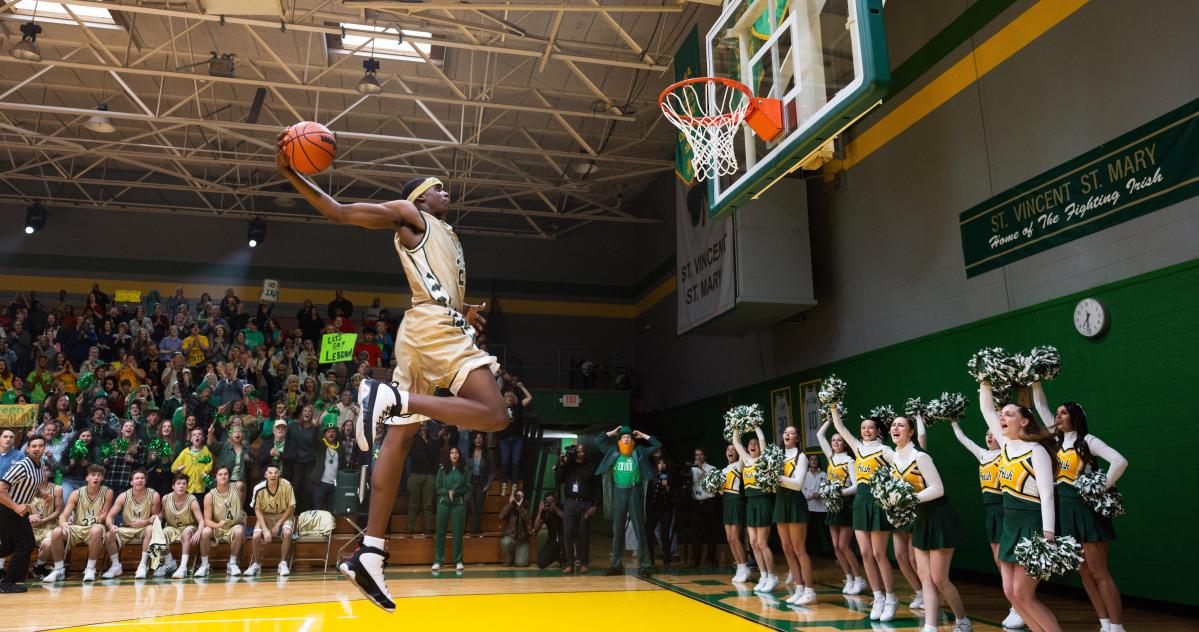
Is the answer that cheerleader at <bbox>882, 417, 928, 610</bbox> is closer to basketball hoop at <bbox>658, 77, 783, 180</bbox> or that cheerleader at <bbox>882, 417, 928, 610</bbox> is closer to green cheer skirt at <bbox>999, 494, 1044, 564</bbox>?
green cheer skirt at <bbox>999, 494, 1044, 564</bbox>

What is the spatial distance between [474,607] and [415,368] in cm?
408

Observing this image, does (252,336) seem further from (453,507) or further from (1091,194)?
(1091,194)

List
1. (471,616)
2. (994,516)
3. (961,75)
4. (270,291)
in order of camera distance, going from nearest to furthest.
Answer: (994,516)
(471,616)
(961,75)
(270,291)

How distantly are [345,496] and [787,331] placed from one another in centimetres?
756

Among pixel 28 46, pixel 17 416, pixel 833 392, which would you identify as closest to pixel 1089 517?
pixel 833 392

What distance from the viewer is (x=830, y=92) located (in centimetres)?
630

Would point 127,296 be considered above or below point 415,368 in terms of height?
above

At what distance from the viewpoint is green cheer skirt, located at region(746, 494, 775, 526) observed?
875cm

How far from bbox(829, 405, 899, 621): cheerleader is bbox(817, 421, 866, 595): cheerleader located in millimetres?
811

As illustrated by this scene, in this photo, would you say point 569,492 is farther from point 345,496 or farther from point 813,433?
point 813,433

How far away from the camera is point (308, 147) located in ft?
13.9

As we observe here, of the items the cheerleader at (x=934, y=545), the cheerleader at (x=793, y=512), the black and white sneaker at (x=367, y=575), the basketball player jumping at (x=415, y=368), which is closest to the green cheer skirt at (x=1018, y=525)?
the cheerleader at (x=934, y=545)

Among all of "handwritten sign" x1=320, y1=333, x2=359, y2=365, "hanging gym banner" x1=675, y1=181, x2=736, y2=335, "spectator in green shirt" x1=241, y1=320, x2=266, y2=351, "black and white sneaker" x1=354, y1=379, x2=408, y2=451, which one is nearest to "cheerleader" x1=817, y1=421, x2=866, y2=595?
"hanging gym banner" x1=675, y1=181, x2=736, y2=335

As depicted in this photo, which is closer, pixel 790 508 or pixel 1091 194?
pixel 1091 194
